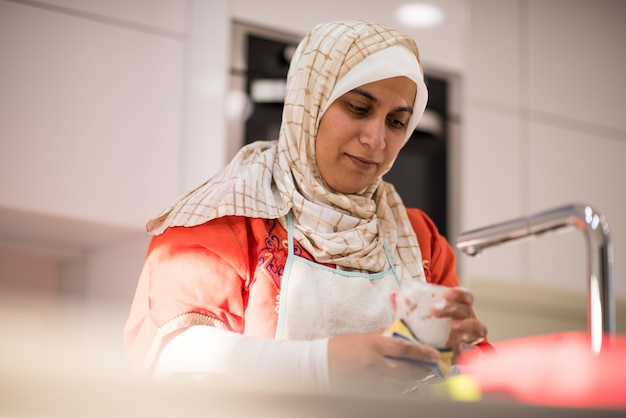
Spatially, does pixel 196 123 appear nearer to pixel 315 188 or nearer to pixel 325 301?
pixel 315 188

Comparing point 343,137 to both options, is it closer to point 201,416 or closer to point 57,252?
point 201,416

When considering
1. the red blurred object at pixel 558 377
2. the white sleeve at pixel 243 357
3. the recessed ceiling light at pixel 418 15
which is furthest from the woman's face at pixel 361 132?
the recessed ceiling light at pixel 418 15

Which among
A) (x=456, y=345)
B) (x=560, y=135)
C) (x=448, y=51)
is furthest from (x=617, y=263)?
(x=456, y=345)

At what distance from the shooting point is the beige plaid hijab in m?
1.22

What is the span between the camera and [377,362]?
2.85ft

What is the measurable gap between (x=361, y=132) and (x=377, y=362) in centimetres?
48

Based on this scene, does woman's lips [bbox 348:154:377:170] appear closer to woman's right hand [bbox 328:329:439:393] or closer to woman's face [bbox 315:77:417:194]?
woman's face [bbox 315:77:417:194]

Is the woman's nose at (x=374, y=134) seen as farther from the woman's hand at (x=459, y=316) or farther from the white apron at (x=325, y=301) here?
the woman's hand at (x=459, y=316)

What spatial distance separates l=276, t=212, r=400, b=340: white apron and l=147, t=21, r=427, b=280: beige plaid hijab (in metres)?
0.03

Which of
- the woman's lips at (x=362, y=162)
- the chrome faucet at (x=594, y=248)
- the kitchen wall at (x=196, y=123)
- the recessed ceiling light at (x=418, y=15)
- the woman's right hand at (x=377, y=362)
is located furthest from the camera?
the recessed ceiling light at (x=418, y=15)

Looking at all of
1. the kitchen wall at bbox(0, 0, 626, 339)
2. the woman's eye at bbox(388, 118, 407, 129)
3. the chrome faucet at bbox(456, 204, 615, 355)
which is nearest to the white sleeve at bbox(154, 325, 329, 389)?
the chrome faucet at bbox(456, 204, 615, 355)

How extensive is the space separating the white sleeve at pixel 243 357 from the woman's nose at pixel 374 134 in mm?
395

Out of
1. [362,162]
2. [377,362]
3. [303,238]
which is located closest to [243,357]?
[377,362]

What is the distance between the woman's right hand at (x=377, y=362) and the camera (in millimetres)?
851
